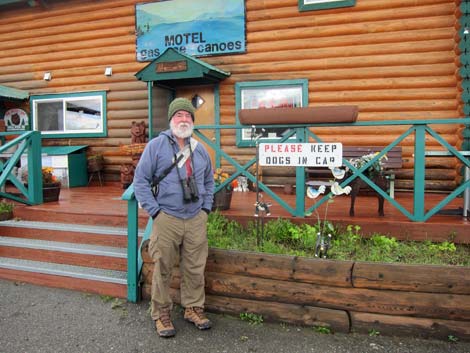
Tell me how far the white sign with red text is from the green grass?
0.63 meters

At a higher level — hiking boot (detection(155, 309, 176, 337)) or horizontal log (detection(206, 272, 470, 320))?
horizontal log (detection(206, 272, 470, 320))

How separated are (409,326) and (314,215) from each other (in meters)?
1.74

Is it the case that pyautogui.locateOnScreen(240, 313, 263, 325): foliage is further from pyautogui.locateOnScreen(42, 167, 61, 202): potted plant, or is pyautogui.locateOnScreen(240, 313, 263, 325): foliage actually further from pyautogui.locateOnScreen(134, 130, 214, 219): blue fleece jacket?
pyautogui.locateOnScreen(42, 167, 61, 202): potted plant

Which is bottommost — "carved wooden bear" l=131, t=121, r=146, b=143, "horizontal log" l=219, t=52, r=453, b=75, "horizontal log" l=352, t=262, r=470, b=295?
"horizontal log" l=352, t=262, r=470, b=295

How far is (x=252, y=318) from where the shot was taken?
3650 millimetres

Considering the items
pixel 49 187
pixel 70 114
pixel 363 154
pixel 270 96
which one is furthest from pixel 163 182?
pixel 70 114

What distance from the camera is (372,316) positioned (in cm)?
337

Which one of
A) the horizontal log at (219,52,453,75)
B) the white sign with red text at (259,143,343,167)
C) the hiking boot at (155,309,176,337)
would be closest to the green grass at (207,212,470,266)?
the white sign with red text at (259,143,343,167)

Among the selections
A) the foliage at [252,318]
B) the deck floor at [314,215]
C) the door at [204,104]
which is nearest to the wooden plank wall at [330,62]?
the door at [204,104]

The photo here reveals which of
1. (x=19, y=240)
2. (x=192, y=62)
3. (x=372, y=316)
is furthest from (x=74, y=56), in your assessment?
(x=372, y=316)

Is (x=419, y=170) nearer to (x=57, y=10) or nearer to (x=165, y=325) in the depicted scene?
(x=165, y=325)

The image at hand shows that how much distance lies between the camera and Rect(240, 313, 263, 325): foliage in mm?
3610

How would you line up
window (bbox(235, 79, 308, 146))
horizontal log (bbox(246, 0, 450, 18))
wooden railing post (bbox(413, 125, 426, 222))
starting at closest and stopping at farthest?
wooden railing post (bbox(413, 125, 426, 222)), horizontal log (bbox(246, 0, 450, 18)), window (bbox(235, 79, 308, 146))

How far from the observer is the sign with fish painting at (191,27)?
27.5 feet
